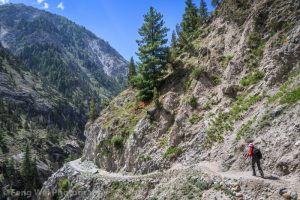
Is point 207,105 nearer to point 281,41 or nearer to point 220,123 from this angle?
point 220,123

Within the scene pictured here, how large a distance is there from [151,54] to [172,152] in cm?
1704

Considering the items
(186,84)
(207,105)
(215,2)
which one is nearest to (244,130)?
(207,105)

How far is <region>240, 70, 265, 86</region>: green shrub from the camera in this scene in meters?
28.4

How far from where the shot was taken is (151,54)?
42.9m

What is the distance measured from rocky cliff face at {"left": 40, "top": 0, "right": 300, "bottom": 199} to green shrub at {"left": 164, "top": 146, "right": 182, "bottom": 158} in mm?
116

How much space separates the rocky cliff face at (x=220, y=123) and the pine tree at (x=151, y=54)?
2150 mm

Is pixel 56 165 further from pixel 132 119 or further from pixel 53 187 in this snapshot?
pixel 132 119

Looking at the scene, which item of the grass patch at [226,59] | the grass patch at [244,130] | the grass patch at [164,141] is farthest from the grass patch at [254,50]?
the grass patch at [164,141]

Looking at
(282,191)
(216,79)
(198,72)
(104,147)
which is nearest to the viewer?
(282,191)

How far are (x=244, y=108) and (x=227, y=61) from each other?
9.67 metres

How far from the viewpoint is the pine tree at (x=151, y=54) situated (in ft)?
138

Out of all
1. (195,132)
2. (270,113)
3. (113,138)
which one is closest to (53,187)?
(113,138)

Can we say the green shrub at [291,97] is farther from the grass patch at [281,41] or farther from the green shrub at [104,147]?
the green shrub at [104,147]

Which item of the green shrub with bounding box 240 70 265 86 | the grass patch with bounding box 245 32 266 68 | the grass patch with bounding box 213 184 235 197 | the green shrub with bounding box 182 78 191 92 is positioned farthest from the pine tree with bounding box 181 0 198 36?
the grass patch with bounding box 213 184 235 197
